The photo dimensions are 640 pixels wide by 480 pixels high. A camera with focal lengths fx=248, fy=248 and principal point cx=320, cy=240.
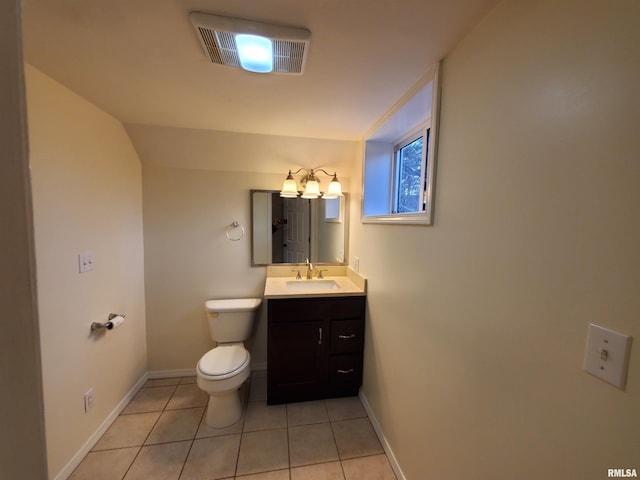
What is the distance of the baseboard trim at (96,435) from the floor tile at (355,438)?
155 cm

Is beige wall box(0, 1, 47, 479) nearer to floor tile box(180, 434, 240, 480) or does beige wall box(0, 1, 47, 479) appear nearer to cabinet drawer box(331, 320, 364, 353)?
floor tile box(180, 434, 240, 480)

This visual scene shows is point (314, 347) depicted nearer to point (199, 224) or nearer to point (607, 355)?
point (199, 224)

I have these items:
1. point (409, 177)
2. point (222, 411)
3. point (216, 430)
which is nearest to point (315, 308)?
point (222, 411)

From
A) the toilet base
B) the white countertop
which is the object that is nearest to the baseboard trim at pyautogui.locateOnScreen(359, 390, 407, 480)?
the white countertop

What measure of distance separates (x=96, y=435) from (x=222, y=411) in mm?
772

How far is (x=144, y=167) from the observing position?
2.15m

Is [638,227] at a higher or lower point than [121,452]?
higher

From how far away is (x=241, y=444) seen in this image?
163cm

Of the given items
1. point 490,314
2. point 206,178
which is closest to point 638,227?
point 490,314

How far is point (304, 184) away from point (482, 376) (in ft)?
6.46

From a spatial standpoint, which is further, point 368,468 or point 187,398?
point 187,398

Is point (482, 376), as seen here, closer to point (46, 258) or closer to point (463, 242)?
point (463, 242)

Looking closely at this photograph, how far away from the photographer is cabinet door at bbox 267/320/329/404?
193cm

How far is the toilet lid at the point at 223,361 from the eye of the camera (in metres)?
1.73
